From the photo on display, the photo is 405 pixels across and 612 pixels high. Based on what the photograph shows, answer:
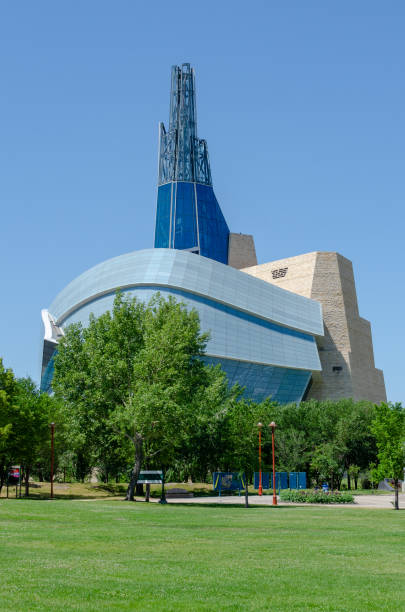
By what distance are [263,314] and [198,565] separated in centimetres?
6925

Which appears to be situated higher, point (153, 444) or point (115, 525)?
point (153, 444)

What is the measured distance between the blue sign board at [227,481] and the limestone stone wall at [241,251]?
5929cm

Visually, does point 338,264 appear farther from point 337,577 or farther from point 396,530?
point 337,577

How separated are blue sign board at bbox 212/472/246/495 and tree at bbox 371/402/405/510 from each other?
16.2m

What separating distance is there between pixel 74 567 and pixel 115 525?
9.13 metres

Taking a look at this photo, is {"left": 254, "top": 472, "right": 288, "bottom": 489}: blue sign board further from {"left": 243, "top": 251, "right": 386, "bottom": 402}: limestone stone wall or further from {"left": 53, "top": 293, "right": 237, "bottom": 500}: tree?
{"left": 243, "top": 251, "right": 386, "bottom": 402}: limestone stone wall

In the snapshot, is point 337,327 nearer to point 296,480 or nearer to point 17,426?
point 296,480

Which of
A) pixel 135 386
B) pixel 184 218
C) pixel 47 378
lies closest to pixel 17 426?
pixel 135 386

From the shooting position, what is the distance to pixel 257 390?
80.1 meters

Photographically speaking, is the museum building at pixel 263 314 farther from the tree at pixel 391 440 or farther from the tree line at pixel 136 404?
the tree at pixel 391 440

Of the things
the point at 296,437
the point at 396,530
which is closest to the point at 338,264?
the point at 296,437

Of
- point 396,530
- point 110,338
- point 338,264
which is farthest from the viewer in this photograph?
point 338,264

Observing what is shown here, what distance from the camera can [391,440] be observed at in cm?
3491

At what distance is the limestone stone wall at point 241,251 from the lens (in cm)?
10825
